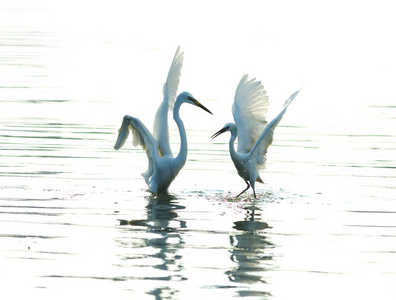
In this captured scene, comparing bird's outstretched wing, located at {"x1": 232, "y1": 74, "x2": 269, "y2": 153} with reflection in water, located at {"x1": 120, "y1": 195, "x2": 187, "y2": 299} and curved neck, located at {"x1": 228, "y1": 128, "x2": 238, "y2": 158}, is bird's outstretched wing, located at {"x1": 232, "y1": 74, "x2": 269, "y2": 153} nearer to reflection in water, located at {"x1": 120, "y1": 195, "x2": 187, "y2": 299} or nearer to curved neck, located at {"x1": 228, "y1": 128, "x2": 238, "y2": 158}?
curved neck, located at {"x1": 228, "y1": 128, "x2": 238, "y2": 158}

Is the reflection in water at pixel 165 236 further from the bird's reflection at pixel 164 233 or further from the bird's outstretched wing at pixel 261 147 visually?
the bird's outstretched wing at pixel 261 147

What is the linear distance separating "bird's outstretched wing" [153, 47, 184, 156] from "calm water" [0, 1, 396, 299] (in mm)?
708

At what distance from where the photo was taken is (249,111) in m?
15.3

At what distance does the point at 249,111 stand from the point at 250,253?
15.9 ft

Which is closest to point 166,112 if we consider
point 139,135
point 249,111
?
point 139,135

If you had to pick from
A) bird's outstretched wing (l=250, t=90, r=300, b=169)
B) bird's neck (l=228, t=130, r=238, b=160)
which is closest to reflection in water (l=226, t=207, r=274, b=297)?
bird's outstretched wing (l=250, t=90, r=300, b=169)

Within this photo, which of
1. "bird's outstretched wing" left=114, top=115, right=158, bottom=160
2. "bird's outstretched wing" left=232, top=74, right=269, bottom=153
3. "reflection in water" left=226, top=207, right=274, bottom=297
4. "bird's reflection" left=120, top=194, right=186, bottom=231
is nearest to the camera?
"reflection in water" left=226, top=207, right=274, bottom=297

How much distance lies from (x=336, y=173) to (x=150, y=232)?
501 cm

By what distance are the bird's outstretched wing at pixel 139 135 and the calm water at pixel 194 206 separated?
0.69m

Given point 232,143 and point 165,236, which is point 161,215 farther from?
point 232,143

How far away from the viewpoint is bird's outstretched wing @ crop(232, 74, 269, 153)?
15188mm

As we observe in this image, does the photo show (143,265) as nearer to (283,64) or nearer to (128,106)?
(128,106)

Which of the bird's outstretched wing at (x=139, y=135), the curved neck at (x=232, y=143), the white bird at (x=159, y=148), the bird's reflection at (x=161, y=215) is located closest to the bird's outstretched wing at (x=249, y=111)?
the curved neck at (x=232, y=143)

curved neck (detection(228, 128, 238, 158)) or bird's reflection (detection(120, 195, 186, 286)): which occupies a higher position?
curved neck (detection(228, 128, 238, 158))
